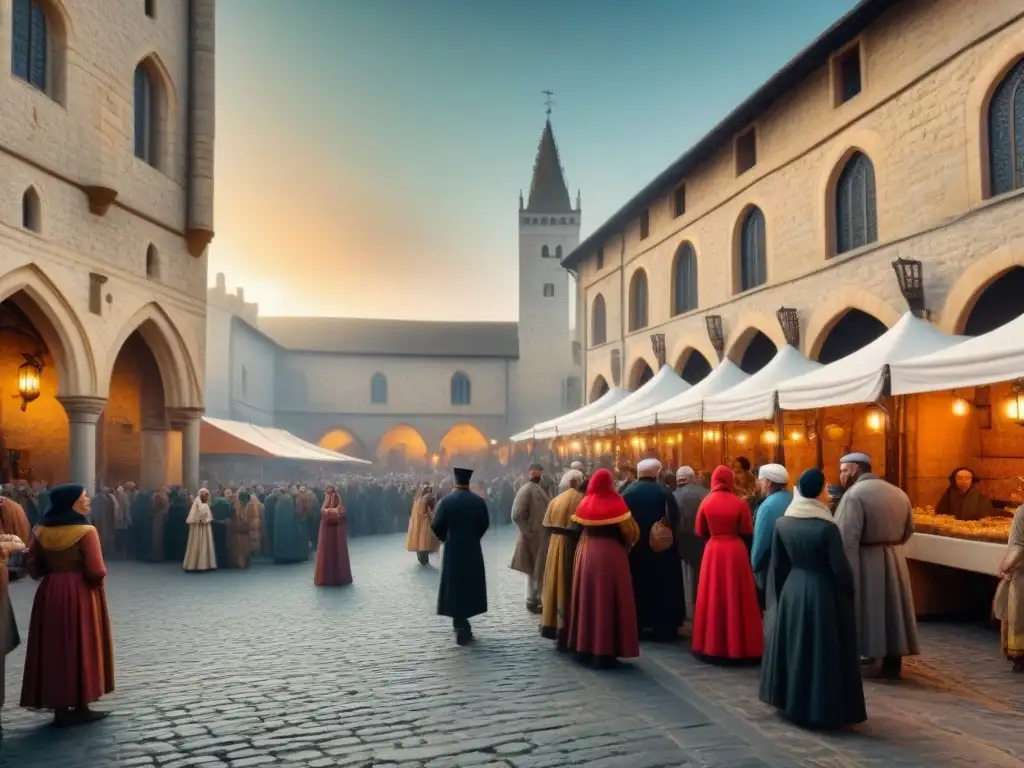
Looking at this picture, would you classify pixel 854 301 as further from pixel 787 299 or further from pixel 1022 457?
pixel 1022 457

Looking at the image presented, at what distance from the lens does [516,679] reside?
7.61 meters

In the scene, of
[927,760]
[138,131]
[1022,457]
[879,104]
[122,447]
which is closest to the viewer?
[927,760]

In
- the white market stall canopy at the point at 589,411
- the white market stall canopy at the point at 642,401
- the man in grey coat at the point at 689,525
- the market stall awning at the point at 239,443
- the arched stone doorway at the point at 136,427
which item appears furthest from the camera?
the market stall awning at the point at 239,443

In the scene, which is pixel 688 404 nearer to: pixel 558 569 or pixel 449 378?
pixel 558 569

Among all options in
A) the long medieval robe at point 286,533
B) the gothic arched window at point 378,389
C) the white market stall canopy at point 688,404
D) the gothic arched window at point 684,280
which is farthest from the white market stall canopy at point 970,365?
the gothic arched window at point 378,389

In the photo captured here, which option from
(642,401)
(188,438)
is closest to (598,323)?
(642,401)

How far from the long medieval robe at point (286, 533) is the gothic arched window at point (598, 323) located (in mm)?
14684

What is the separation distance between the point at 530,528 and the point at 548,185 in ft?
152

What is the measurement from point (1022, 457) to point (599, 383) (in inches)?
739

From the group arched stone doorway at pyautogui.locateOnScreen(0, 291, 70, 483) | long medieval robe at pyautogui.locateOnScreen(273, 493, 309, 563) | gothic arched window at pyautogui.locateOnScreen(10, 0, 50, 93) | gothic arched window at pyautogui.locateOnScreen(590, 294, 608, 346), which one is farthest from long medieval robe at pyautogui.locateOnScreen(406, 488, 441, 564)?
gothic arched window at pyautogui.locateOnScreen(590, 294, 608, 346)

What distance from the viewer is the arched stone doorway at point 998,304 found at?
461 inches

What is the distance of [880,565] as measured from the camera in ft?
24.8

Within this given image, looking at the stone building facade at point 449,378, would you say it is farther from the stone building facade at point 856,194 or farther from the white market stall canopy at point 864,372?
the white market stall canopy at point 864,372

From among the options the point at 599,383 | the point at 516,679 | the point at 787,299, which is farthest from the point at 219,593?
the point at 599,383
